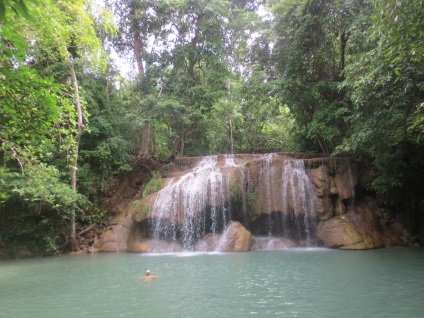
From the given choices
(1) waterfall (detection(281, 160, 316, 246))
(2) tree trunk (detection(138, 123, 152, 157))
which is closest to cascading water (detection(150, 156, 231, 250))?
(1) waterfall (detection(281, 160, 316, 246))

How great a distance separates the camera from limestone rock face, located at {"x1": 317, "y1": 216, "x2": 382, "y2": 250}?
12.4 m

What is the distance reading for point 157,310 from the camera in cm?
587

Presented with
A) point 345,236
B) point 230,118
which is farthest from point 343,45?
point 230,118

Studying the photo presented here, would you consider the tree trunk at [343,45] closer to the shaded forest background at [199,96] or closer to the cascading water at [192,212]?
the shaded forest background at [199,96]

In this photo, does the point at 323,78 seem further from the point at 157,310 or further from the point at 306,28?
the point at 157,310

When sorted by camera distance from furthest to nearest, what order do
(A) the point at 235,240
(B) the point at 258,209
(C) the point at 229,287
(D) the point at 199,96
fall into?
1. (D) the point at 199,96
2. (B) the point at 258,209
3. (A) the point at 235,240
4. (C) the point at 229,287

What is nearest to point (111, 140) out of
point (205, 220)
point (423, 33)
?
point (205, 220)

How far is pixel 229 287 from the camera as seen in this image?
283 inches

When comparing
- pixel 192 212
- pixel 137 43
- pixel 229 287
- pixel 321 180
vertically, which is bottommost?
pixel 229 287

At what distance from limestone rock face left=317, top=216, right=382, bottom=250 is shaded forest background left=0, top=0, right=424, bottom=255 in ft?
6.33

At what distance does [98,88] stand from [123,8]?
5.74 m

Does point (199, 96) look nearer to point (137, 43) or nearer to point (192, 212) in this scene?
point (137, 43)

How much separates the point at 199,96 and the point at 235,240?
364 inches

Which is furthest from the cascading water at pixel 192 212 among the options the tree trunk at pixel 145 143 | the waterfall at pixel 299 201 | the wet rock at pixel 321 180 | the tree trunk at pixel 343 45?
the tree trunk at pixel 343 45
